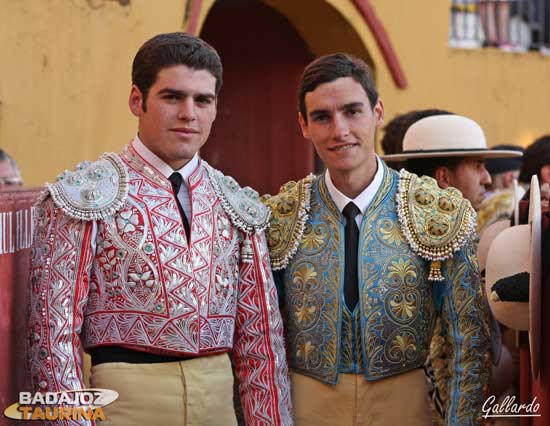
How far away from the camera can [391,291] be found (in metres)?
3.57

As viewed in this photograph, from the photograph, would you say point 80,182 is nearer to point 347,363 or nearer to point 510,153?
point 347,363

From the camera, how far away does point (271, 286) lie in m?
3.48

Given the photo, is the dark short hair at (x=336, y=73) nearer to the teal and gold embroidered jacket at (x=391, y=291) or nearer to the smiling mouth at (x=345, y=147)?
the smiling mouth at (x=345, y=147)

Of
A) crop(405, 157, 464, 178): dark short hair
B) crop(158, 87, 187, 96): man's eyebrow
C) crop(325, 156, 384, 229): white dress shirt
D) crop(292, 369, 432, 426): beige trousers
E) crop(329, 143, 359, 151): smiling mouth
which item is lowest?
crop(292, 369, 432, 426): beige trousers

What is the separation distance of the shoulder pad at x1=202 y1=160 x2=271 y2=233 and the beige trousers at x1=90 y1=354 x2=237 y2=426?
42cm

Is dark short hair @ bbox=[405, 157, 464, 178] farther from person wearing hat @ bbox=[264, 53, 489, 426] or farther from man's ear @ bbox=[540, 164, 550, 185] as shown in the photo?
person wearing hat @ bbox=[264, 53, 489, 426]

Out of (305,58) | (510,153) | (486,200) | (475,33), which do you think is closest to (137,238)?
(510,153)

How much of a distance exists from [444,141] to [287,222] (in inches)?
51.9

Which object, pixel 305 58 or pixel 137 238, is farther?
pixel 305 58

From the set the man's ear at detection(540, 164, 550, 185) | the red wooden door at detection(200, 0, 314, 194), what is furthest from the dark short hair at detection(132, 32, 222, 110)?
the red wooden door at detection(200, 0, 314, 194)

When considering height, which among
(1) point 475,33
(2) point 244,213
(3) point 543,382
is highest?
(1) point 475,33

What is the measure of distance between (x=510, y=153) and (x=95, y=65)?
9.94 feet

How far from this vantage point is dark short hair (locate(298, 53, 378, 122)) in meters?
3.60

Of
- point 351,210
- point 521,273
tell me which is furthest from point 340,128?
point 521,273
